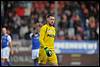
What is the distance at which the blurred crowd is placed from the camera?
21375 mm

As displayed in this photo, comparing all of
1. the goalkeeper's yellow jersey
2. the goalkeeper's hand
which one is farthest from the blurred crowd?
the goalkeeper's hand

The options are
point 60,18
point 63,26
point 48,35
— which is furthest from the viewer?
point 60,18

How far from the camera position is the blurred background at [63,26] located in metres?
20.7

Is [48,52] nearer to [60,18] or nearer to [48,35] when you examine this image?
[48,35]

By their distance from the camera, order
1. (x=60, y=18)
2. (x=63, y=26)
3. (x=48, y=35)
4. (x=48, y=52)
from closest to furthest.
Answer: (x=48, y=52) → (x=48, y=35) → (x=63, y=26) → (x=60, y=18)

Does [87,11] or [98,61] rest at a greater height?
[87,11]

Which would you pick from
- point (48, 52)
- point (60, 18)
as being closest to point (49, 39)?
point (48, 52)

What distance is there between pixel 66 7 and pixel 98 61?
3921mm

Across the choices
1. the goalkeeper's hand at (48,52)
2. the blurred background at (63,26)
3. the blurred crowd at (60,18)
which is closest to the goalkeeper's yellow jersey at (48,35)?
the goalkeeper's hand at (48,52)

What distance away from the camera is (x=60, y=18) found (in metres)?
22.2

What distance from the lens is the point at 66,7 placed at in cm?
2295

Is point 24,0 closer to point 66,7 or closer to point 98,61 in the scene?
point 66,7

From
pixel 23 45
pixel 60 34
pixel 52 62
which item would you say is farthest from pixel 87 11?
pixel 52 62

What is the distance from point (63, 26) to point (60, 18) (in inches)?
22.6
